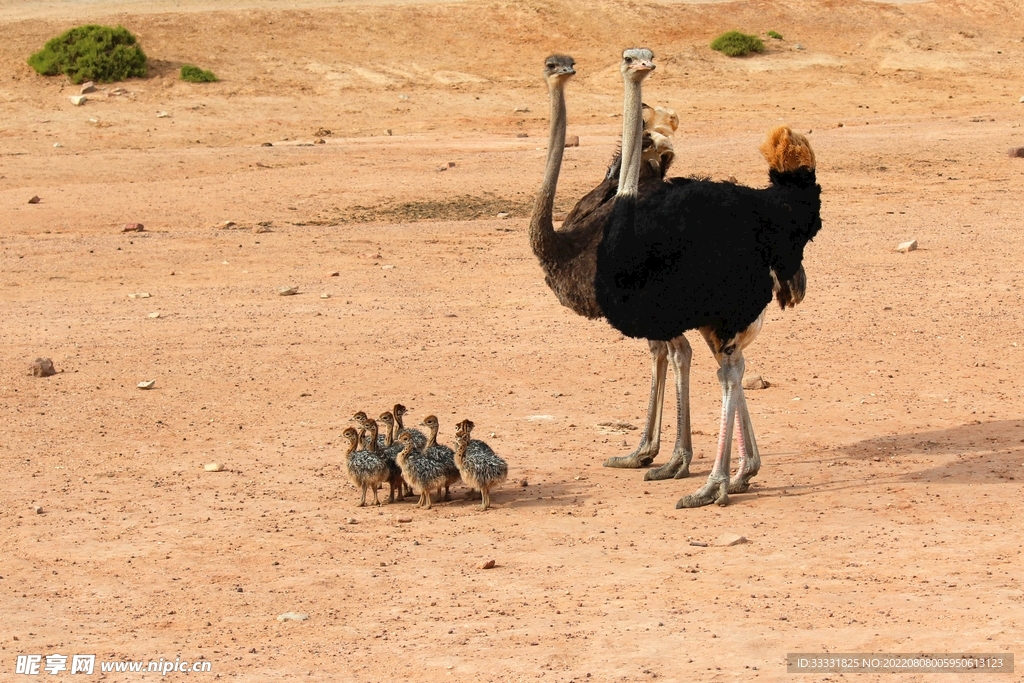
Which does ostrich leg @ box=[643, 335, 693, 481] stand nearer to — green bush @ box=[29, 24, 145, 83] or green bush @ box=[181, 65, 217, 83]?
green bush @ box=[181, 65, 217, 83]

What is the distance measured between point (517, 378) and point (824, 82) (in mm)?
16263

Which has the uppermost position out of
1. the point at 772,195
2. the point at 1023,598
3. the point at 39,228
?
the point at 772,195

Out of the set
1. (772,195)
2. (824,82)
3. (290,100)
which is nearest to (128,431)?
(772,195)

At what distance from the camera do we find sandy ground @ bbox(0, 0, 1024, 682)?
18.1 ft

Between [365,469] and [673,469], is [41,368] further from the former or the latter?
[673,469]

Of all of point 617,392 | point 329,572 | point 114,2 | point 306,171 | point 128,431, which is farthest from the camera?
point 114,2

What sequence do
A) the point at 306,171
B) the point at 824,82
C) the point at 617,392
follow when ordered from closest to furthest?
1. the point at 617,392
2. the point at 306,171
3. the point at 824,82

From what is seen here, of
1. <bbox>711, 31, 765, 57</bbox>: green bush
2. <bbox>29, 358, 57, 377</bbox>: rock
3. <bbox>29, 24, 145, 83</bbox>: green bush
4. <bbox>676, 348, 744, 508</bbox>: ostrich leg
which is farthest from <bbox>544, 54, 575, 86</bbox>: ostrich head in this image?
<bbox>711, 31, 765, 57</bbox>: green bush

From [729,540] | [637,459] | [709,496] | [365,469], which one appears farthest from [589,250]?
[729,540]

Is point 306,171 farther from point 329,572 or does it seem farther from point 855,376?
point 329,572

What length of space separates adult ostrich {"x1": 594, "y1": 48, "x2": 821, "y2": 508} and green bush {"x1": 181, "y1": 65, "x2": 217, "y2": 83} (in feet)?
53.7

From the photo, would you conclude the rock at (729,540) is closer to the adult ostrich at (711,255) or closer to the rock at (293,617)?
the adult ostrich at (711,255)

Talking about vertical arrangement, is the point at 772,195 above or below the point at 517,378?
above

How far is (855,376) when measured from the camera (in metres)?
9.34
